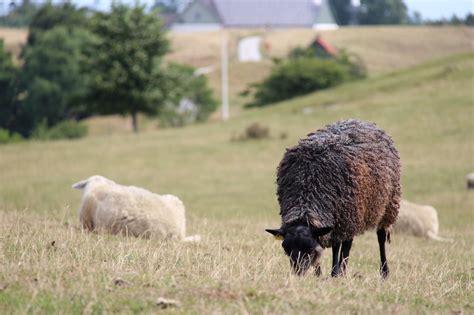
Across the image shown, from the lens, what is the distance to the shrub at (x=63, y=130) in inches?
2393

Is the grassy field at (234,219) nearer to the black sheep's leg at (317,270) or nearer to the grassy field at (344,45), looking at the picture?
the black sheep's leg at (317,270)

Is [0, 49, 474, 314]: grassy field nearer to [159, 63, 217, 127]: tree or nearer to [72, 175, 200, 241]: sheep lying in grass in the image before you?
[72, 175, 200, 241]: sheep lying in grass

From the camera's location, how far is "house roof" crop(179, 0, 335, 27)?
123125mm

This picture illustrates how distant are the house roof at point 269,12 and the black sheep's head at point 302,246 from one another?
115 meters

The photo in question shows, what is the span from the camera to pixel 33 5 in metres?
101

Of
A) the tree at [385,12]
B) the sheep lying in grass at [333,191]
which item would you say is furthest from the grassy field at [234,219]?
the tree at [385,12]

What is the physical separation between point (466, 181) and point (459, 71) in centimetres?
2481

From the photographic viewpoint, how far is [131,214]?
494 inches

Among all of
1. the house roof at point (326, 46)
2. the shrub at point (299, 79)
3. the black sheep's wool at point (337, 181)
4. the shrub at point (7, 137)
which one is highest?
the black sheep's wool at point (337, 181)

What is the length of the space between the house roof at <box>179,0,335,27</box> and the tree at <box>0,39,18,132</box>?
68.5 m

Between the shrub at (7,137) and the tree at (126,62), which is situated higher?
the tree at (126,62)

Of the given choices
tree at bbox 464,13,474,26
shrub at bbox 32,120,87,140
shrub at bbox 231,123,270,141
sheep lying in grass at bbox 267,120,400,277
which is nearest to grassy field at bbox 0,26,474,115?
tree at bbox 464,13,474,26

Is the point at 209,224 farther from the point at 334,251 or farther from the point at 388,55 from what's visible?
the point at 388,55

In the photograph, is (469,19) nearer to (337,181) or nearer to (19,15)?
(19,15)
